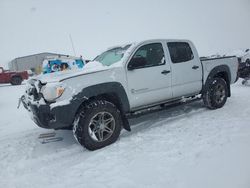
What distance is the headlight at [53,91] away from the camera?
3973 mm

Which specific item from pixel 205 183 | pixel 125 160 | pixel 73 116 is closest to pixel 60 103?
pixel 73 116

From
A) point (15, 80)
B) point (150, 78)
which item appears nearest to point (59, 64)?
point (15, 80)

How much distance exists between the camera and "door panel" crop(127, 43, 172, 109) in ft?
15.6

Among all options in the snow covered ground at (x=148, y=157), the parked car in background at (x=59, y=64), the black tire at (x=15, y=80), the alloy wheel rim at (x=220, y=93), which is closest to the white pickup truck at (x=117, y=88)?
the alloy wheel rim at (x=220, y=93)

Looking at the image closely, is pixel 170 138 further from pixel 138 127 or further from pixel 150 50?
pixel 150 50

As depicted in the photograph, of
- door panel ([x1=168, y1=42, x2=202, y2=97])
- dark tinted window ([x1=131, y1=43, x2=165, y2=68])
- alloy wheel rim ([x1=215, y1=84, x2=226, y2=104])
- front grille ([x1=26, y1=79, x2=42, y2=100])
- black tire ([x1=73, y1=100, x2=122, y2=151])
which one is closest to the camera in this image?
black tire ([x1=73, y1=100, x2=122, y2=151])

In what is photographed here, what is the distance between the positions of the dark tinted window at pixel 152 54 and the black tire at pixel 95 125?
1.24 meters

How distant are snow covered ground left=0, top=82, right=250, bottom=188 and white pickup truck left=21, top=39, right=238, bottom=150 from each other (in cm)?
47

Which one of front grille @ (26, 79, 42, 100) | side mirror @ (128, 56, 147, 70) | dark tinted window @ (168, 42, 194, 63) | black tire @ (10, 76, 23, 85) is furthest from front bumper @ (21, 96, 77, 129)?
black tire @ (10, 76, 23, 85)

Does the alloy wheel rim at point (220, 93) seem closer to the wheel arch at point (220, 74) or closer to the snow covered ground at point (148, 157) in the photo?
the wheel arch at point (220, 74)

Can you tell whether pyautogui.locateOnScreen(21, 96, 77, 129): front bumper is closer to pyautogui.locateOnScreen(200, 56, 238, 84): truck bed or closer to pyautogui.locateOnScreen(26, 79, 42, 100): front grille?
pyautogui.locateOnScreen(26, 79, 42, 100): front grille

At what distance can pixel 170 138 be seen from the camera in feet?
14.7

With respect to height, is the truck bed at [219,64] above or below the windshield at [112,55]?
below

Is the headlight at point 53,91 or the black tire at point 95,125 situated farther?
the black tire at point 95,125
